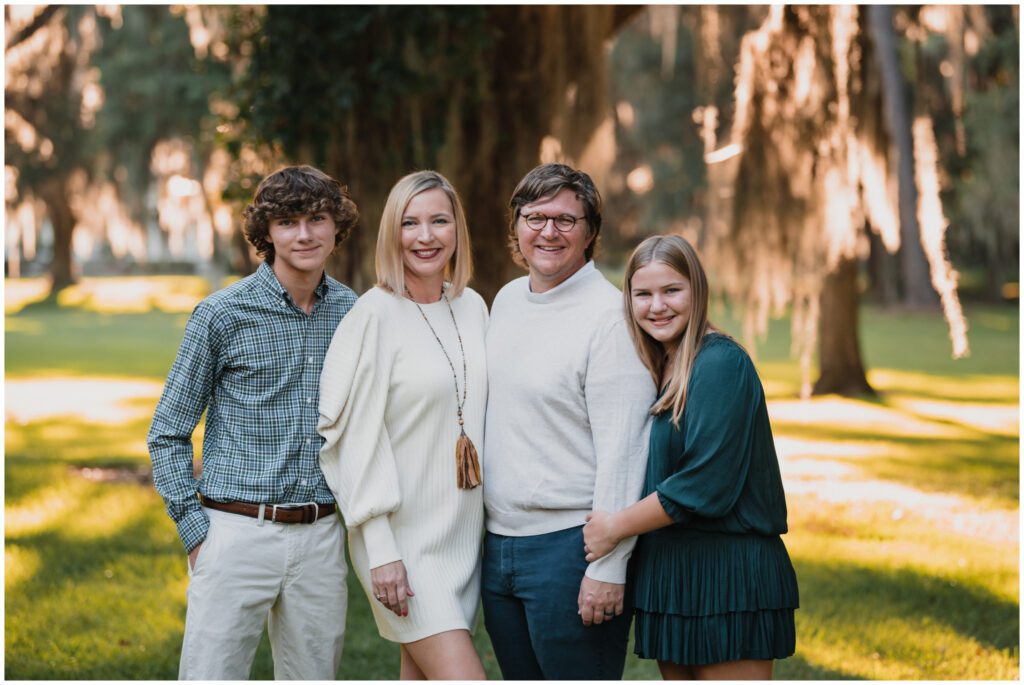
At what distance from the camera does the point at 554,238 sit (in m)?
2.61

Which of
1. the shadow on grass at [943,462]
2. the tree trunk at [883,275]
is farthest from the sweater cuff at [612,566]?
the tree trunk at [883,275]

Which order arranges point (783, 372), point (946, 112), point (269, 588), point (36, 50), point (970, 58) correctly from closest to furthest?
point (269, 588) → point (36, 50) → point (970, 58) → point (783, 372) → point (946, 112)

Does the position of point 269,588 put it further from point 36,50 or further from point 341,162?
point 36,50

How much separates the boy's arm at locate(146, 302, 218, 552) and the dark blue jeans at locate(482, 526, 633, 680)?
81 centimetres

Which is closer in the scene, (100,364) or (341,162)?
(341,162)

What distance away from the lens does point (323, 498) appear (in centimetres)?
281

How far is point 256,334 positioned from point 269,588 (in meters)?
0.68

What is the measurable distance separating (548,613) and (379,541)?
1.52ft

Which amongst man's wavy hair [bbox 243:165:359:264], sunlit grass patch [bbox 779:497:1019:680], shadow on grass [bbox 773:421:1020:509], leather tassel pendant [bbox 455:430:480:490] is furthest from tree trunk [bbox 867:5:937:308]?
leather tassel pendant [bbox 455:430:480:490]

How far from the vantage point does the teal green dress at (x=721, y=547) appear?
95.8 inches

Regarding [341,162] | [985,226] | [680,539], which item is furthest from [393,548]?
[985,226]

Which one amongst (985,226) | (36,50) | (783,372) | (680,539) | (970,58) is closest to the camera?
(680,539)

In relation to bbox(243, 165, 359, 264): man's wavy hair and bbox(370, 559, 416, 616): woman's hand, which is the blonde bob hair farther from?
bbox(370, 559, 416, 616): woman's hand

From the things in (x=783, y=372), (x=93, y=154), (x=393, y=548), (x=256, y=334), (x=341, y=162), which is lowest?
(x=783, y=372)
